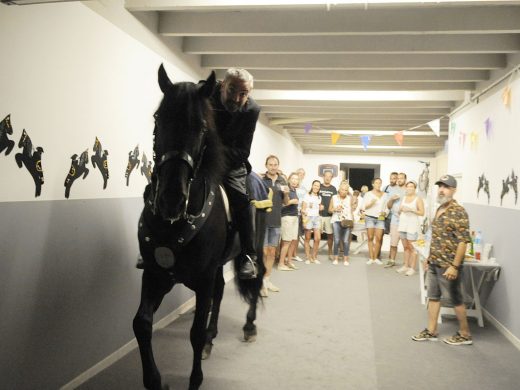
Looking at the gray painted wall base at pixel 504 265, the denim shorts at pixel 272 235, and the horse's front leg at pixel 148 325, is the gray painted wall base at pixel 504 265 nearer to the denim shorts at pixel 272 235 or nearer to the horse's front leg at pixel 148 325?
the denim shorts at pixel 272 235

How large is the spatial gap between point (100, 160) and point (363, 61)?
125 inches

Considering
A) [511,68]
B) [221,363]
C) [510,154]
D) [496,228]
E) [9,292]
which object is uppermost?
[511,68]

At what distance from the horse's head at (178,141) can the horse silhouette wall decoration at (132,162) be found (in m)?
1.33

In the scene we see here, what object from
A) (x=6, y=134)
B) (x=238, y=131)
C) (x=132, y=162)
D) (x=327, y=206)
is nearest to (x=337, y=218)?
(x=327, y=206)

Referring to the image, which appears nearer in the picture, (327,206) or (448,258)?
(448,258)

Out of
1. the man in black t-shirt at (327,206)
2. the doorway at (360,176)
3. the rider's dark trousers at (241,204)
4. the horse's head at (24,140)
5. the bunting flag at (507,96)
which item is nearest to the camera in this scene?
the horse's head at (24,140)

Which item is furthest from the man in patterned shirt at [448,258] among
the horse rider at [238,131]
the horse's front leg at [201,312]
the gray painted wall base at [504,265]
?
the horse's front leg at [201,312]

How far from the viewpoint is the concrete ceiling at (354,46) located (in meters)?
3.48

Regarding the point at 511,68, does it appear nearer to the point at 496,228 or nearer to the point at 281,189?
the point at 496,228

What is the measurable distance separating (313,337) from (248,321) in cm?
60

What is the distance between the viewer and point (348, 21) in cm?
362

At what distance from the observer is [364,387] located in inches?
107

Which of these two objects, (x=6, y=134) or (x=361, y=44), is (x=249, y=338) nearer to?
(x=6, y=134)

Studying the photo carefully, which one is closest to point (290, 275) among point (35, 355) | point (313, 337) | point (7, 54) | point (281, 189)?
point (281, 189)
